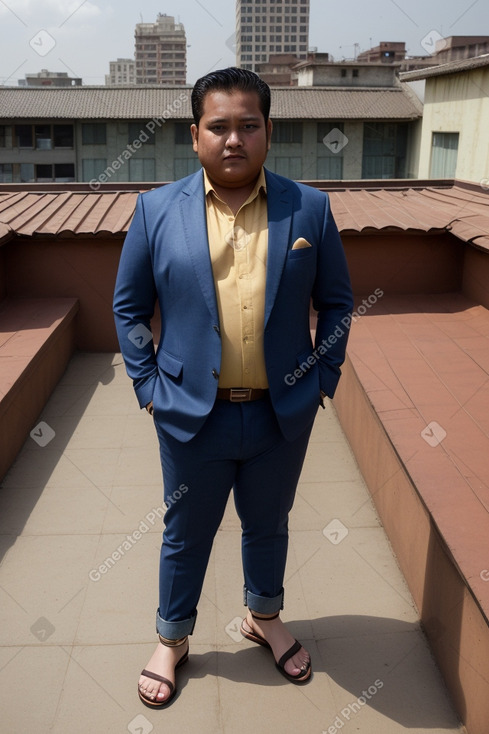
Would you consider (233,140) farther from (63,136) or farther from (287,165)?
(63,136)

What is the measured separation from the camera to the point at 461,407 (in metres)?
3.55

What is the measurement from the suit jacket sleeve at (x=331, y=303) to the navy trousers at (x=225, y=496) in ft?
0.80

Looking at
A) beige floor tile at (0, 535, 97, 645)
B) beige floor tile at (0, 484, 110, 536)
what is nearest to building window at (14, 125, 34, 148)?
beige floor tile at (0, 484, 110, 536)

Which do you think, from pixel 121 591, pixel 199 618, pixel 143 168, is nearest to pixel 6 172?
pixel 143 168

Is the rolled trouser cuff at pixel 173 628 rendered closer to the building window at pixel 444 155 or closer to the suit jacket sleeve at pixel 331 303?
the suit jacket sleeve at pixel 331 303

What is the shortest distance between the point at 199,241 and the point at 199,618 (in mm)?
1491

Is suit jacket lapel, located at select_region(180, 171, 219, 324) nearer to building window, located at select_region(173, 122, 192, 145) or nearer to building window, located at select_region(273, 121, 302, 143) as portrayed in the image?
building window, located at select_region(173, 122, 192, 145)

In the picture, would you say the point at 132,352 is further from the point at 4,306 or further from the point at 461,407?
the point at 4,306

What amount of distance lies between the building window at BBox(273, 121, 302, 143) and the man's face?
27.1 meters

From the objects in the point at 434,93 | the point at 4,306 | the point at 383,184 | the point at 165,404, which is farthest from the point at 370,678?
the point at 434,93

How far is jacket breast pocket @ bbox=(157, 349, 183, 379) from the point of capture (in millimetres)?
2254

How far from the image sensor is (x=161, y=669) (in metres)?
2.51

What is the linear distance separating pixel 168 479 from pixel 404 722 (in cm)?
107
